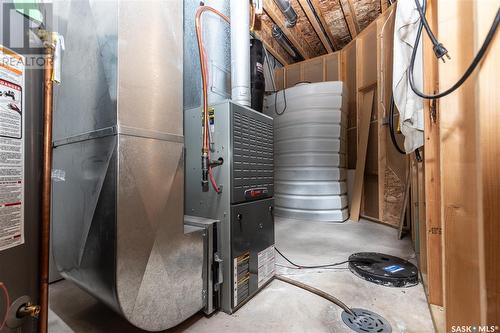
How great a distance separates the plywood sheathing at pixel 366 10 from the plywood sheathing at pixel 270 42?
3.82 feet

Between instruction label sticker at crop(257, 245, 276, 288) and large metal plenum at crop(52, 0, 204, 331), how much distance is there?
0.44m

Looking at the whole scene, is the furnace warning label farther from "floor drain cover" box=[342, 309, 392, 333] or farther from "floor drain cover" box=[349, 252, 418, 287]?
"floor drain cover" box=[349, 252, 418, 287]

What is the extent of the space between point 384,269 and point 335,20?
341cm

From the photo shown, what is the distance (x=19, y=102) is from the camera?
68 cm

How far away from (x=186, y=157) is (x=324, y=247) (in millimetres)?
1616

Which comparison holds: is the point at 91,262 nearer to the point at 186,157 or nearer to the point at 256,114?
the point at 186,157

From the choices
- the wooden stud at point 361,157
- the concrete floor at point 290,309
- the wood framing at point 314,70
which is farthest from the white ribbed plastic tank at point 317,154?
the concrete floor at point 290,309

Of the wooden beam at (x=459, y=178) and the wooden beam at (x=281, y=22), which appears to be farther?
the wooden beam at (x=281, y=22)

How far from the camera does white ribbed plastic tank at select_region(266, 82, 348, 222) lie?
3.29m

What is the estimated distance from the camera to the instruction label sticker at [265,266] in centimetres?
145

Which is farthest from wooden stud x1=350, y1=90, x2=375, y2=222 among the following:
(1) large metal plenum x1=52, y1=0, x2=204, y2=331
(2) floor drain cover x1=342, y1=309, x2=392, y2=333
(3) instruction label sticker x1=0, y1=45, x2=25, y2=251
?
(3) instruction label sticker x1=0, y1=45, x2=25, y2=251

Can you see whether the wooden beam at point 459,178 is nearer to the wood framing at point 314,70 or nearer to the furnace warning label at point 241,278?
the furnace warning label at point 241,278

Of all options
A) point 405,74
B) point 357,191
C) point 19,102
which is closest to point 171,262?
point 19,102

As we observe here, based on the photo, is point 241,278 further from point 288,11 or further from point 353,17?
point 353,17
